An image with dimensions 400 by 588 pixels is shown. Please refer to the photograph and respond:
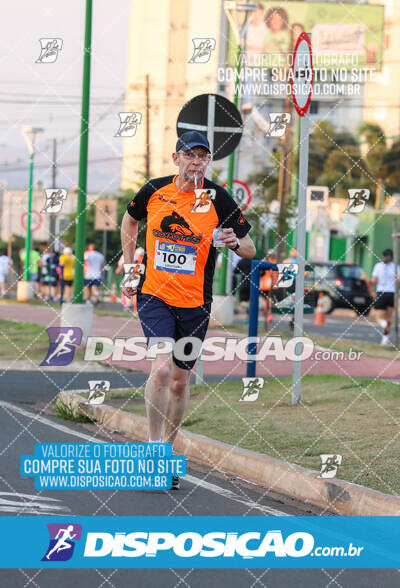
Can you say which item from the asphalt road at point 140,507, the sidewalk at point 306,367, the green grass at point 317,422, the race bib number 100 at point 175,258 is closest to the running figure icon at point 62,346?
the sidewalk at point 306,367

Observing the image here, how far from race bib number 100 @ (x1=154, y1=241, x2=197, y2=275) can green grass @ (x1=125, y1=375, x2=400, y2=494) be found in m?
1.51

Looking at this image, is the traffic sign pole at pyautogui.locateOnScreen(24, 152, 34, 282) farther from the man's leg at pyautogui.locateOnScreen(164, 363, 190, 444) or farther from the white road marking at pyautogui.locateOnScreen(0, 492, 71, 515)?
the white road marking at pyautogui.locateOnScreen(0, 492, 71, 515)

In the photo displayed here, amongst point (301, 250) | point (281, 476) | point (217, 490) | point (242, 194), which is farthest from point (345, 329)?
point (217, 490)

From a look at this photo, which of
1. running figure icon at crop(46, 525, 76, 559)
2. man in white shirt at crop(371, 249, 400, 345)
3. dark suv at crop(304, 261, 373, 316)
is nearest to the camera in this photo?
running figure icon at crop(46, 525, 76, 559)

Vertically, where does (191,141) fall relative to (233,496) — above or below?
above

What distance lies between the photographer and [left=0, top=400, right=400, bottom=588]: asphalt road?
196 inches

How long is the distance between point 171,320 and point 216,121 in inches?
175

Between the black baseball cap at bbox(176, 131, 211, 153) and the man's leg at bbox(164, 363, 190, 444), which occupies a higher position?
the black baseball cap at bbox(176, 131, 211, 153)

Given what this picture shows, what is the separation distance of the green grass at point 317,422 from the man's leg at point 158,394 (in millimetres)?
996

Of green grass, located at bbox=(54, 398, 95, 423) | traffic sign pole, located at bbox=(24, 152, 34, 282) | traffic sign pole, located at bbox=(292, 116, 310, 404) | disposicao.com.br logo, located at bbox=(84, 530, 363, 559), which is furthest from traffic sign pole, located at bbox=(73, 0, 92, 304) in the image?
disposicao.com.br logo, located at bbox=(84, 530, 363, 559)

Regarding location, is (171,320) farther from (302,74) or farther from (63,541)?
(302,74)

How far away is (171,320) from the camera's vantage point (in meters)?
7.09

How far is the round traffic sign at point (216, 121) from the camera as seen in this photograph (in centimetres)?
1094

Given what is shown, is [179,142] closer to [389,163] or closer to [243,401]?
[243,401]
